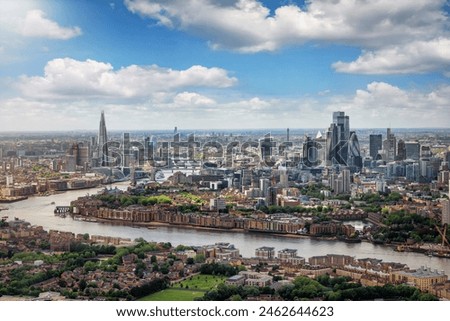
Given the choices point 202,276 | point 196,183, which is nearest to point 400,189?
point 196,183

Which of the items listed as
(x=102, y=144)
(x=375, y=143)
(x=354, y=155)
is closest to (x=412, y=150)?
(x=375, y=143)

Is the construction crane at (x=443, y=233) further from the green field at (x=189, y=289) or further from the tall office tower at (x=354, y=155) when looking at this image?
the green field at (x=189, y=289)

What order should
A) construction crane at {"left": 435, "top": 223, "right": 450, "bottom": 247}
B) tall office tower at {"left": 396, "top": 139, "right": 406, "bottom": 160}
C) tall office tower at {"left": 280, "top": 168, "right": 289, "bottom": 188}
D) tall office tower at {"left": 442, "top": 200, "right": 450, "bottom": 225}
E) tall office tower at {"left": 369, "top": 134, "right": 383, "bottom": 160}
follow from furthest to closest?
tall office tower at {"left": 280, "top": 168, "right": 289, "bottom": 188}
tall office tower at {"left": 396, "top": 139, "right": 406, "bottom": 160}
tall office tower at {"left": 369, "top": 134, "right": 383, "bottom": 160}
tall office tower at {"left": 442, "top": 200, "right": 450, "bottom": 225}
construction crane at {"left": 435, "top": 223, "right": 450, "bottom": 247}

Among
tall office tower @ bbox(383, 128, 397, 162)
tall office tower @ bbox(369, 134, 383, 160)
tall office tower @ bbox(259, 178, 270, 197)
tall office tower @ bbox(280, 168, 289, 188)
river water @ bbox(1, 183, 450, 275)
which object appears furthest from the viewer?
tall office tower @ bbox(280, 168, 289, 188)

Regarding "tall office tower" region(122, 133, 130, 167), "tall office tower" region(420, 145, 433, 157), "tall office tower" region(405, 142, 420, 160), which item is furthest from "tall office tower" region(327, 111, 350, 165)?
"tall office tower" region(122, 133, 130, 167)

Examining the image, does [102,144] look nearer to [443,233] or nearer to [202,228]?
[202,228]

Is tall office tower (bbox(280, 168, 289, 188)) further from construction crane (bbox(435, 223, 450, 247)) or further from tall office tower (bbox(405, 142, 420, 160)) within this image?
construction crane (bbox(435, 223, 450, 247))

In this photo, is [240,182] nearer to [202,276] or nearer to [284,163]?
[284,163]

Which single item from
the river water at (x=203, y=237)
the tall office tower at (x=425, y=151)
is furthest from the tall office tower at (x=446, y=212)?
the tall office tower at (x=425, y=151)
